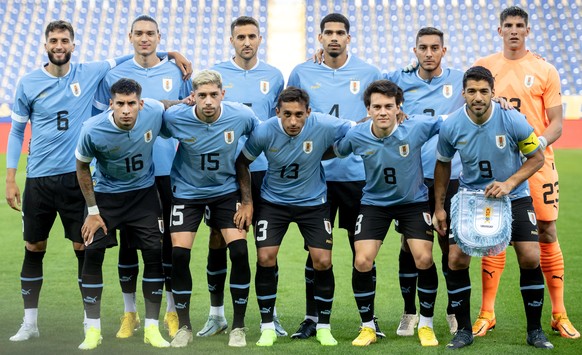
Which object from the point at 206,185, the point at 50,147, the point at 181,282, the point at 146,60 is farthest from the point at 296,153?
the point at 50,147

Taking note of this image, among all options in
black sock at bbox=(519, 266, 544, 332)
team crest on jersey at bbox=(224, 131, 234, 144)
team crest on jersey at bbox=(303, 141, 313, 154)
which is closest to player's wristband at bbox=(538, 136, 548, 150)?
black sock at bbox=(519, 266, 544, 332)

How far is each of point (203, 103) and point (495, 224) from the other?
74.2 inches

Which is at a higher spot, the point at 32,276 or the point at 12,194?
the point at 12,194

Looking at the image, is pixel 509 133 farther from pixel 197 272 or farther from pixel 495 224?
pixel 197 272

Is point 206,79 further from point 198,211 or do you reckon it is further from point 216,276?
point 216,276

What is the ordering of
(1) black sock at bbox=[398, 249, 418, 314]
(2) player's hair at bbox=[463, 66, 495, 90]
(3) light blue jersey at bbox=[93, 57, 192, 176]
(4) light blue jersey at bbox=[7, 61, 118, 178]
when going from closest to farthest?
(2) player's hair at bbox=[463, 66, 495, 90] < (4) light blue jersey at bbox=[7, 61, 118, 178] < (1) black sock at bbox=[398, 249, 418, 314] < (3) light blue jersey at bbox=[93, 57, 192, 176]

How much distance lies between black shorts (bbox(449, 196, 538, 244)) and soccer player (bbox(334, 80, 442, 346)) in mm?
273

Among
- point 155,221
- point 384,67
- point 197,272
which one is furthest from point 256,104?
point 384,67

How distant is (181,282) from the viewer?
201 inches

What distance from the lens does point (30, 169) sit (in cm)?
539

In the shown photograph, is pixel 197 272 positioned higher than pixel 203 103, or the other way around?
pixel 203 103

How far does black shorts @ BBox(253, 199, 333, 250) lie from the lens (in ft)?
17.0

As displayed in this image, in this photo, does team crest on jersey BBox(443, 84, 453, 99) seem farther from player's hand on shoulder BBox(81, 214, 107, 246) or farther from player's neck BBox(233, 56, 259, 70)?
player's hand on shoulder BBox(81, 214, 107, 246)

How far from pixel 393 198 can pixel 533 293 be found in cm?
101
